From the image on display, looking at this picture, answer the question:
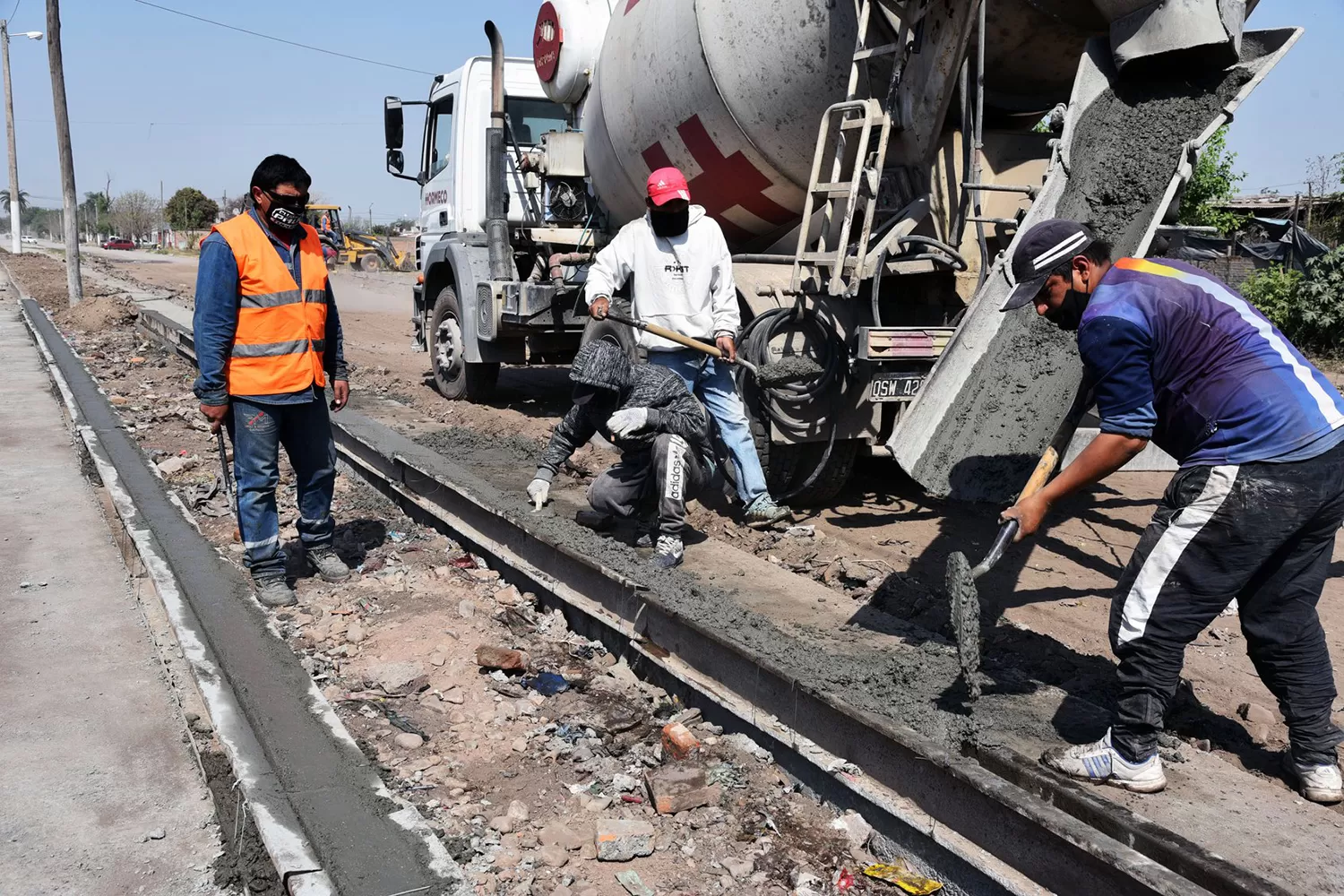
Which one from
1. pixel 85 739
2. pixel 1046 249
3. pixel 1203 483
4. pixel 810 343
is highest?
pixel 1046 249

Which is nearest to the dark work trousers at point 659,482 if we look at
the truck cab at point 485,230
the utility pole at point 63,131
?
the truck cab at point 485,230

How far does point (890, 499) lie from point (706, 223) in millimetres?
2311

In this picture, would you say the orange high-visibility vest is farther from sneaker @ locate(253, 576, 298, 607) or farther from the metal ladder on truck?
the metal ladder on truck

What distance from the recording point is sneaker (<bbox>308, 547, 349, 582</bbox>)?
5426mm

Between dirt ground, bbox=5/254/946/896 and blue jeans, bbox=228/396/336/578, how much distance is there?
32 cm

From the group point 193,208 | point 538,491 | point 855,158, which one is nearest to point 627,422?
point 538,491

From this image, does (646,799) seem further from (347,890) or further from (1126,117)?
(1126,117)

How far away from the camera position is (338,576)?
17.8 ft

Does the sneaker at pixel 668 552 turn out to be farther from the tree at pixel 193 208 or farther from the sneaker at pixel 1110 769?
the tree at pixel 193 208

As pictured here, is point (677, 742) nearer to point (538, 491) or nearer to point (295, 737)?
point (295, 737)

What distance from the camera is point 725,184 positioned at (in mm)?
6820

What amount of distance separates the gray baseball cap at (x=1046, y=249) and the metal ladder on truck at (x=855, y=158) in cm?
248

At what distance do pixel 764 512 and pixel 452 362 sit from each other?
213 inches

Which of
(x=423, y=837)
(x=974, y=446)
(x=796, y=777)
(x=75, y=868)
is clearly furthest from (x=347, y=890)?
(x=974, y=446)
